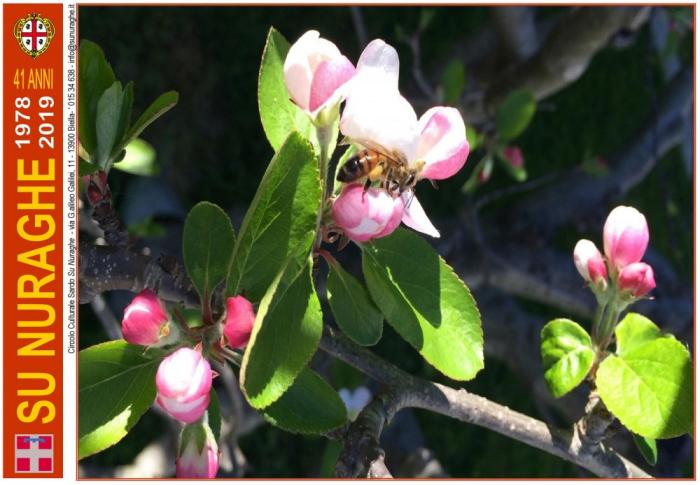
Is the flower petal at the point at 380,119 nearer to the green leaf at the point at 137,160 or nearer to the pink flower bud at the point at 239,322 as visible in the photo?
the pink flower bud at the point at 239,322

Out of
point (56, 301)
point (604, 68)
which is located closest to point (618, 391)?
point (56, 301)

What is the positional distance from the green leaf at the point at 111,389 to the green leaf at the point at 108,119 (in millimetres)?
189

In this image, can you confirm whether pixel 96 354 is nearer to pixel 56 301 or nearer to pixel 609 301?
pixel 56 301

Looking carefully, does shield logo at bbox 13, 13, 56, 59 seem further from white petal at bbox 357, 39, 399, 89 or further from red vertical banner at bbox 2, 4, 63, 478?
white petal at bbox 357, 39, 399, 89

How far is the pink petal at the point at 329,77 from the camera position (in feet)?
1.94

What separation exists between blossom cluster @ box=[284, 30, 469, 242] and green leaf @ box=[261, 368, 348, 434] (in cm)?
16

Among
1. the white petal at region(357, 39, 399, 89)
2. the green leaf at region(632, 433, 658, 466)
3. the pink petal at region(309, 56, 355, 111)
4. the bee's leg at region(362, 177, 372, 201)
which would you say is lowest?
the green leaf at region(632, 433, 658, 466)

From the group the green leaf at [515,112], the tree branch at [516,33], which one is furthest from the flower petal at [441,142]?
the tree branch at [516,33]

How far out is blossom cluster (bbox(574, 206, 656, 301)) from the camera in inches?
31.9

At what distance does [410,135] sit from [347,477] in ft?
1.00

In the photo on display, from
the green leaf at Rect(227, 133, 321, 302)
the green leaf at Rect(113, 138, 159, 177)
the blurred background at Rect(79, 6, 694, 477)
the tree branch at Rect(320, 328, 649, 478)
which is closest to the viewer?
the green leaf at Rect(227, 133, 321, 302)

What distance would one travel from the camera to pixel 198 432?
0.69 metres

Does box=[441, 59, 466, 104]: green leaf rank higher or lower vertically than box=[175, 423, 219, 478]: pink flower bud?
higher

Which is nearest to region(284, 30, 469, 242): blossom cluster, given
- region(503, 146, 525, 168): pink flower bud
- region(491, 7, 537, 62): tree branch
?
region(503, 146, 525, 168): pink flower bud
